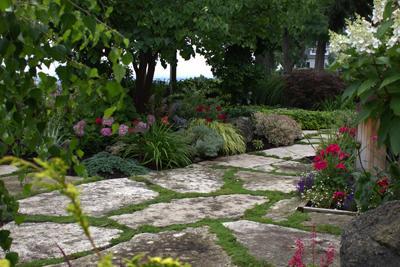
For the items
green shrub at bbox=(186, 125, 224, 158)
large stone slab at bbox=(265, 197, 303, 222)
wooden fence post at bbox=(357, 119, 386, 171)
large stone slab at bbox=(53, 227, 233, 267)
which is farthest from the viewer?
green shrub at bbox=(186, 125, 224, 158)

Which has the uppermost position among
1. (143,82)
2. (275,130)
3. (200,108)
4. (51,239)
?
(143,82)

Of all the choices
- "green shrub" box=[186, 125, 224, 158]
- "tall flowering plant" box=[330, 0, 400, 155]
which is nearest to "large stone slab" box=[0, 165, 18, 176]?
"green shrub" box=[186, 125, 224, 158]

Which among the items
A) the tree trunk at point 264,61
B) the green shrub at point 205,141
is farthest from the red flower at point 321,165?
the tree trunk at point 264,61

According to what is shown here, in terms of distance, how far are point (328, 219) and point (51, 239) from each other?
215 cm

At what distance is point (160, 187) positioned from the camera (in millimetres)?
5328

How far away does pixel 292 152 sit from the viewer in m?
8.02

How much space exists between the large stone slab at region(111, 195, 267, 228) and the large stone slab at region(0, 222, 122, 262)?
0.36m

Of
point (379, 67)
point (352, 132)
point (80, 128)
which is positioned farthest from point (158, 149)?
point (379, 67)

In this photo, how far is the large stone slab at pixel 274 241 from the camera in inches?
125

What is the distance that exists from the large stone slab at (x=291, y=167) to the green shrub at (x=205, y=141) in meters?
0.90

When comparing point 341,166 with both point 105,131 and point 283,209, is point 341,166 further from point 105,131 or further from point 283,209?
point 105,131

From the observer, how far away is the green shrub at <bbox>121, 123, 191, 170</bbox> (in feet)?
21.5

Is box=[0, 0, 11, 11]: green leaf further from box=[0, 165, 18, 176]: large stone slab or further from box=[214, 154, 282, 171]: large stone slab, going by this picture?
box=[214, 154, 282, 171]: large stone slab

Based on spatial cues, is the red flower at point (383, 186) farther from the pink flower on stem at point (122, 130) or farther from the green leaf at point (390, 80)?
the pink flower on stem at point (122, 130)
